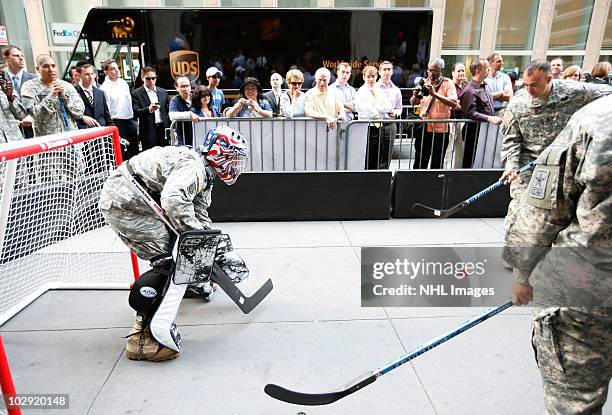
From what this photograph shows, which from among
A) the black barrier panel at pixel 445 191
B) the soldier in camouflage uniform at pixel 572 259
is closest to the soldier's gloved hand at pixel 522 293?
the soldier in camouflage uniform at pixel 572 259

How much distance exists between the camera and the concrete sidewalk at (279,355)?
2451 mm

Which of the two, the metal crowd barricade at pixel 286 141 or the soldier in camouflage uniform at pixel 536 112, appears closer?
the soldier in camouflage uniform at pixel 536 112

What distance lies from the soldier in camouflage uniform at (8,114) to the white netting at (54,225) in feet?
6.48

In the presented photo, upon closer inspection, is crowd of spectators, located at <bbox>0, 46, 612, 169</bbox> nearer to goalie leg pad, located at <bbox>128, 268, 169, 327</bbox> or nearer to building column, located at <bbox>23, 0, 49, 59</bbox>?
goalie leg pad, located at <bbox>128, 268, 169, 327</bbox>

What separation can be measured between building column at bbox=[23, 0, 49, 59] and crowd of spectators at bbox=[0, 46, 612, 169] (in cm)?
1004

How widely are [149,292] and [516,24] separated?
1767 centimetres

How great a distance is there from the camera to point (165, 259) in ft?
9.37

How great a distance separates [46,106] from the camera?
5.14m

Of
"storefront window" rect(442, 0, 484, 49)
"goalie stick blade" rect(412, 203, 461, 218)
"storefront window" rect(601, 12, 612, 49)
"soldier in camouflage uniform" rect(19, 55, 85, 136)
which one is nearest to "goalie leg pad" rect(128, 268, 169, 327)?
"soldier in camouflage uniform" rect(19, 55, 85, 136)

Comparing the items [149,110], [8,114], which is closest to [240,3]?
[149,110]

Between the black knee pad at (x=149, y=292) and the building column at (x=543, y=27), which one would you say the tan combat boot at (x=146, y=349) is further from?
the building column at (x=543, y=27)

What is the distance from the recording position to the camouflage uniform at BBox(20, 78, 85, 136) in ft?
16.8

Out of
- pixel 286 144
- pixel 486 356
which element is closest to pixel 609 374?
pixel 486 356

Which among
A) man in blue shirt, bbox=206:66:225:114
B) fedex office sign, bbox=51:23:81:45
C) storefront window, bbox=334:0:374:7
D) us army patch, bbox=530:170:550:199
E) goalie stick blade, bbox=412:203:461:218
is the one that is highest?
storefront window, bbox=334:0:374:7
